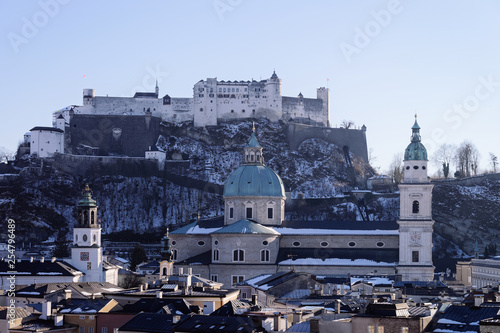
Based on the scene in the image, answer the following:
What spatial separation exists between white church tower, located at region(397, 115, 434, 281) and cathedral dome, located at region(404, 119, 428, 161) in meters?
0.07

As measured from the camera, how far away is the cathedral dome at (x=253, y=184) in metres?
79.0

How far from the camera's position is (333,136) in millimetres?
126750

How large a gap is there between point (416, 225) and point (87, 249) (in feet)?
78.0

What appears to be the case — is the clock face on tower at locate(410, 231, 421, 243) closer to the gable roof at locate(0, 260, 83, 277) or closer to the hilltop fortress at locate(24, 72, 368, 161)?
the gable roof at locate(0, 260, 83, 277)

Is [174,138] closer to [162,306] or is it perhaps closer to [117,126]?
[117,126]

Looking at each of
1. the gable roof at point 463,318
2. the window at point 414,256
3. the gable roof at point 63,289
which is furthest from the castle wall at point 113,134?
the gable roof at point 463,318

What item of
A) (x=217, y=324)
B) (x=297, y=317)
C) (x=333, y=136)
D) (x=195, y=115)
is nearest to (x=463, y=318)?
(x=297, y=317)

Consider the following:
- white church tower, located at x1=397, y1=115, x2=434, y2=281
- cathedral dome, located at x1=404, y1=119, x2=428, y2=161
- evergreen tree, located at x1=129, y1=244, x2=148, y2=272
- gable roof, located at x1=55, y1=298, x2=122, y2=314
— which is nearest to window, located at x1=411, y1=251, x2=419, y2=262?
white church tower, located at x1=397, y1=115, x2=434, y2=281

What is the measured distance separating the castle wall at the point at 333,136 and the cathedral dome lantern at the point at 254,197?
45.7m

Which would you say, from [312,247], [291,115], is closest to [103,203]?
[291,115]

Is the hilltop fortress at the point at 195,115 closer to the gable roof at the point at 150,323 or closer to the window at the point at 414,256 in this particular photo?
the window at the point at 414,256

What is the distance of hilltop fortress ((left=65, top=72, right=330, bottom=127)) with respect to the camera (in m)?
126

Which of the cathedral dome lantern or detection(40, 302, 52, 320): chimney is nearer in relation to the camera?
detection(40, 302, 52, 320): chimney

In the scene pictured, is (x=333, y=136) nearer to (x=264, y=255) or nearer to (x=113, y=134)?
(x=113, y=134)
